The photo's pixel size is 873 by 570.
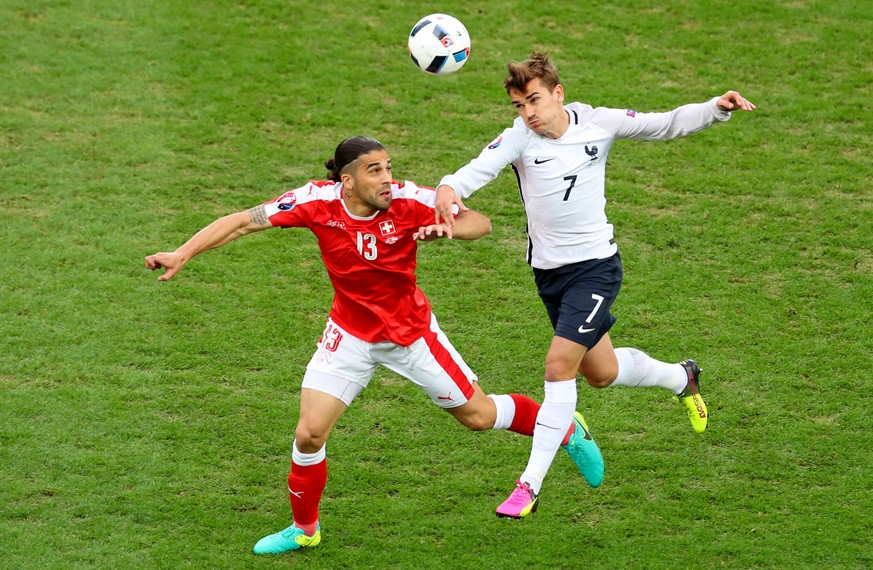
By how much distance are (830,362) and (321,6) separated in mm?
8261

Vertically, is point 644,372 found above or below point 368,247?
below

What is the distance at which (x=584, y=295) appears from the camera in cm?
760

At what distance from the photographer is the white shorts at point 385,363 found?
296 inches

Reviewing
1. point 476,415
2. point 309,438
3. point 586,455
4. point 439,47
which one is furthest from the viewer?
point 439,47

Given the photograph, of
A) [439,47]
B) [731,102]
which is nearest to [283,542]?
[439,47]

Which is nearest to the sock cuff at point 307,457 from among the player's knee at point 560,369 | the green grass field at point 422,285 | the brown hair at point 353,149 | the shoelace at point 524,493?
the green grass field at point 422,285

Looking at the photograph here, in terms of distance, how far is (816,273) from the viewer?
10812 millimetres

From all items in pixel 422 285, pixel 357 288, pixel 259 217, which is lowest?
pixel 422 285

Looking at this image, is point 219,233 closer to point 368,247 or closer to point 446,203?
point 368,247

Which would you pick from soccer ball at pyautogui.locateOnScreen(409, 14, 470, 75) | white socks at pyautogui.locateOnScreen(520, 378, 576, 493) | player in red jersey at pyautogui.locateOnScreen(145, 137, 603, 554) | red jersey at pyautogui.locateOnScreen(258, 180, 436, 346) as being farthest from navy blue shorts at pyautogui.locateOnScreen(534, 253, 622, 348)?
soccer ball at pyautogui.locateOnScreen(409, 14, 470, 75)

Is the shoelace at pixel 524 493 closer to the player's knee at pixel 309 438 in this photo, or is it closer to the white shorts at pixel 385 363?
the white shorts at pixel 385 363

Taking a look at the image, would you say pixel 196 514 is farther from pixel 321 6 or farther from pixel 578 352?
pixel 321 6

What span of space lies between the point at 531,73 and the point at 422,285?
3.61m

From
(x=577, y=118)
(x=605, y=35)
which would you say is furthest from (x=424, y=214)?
(x=605, y=35)
